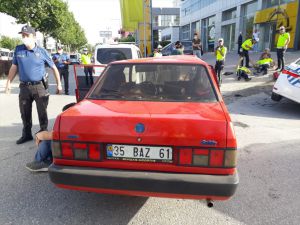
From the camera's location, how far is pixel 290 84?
6.31 m

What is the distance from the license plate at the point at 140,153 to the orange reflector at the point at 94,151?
9cm

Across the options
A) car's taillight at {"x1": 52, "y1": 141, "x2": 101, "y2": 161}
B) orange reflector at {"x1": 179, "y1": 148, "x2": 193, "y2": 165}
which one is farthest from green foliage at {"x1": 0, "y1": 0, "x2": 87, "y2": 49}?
orange reflector at {"x1": 179, "y1": 148, "x2": 193, "y2": 165}

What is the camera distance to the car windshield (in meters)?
2.84

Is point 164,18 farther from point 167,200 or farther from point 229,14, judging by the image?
point 167,200

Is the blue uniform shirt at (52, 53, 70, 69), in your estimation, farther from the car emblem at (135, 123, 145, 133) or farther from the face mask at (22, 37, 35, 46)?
the car emblem at (135, 123, 145, 133)

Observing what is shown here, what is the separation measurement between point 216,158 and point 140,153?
647 mm

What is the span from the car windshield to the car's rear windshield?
17.6 feet

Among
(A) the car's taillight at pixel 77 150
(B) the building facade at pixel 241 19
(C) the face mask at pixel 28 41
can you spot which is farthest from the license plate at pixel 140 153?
(B) the building facade at pixel 241 19

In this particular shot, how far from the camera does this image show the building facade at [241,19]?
58.3 ft

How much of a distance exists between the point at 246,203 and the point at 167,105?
137 centimetres

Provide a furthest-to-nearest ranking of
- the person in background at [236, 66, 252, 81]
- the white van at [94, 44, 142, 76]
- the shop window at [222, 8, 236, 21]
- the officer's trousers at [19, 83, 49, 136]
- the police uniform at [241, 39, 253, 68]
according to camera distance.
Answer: the shop window at [222, 8, 236, 21] < the police uniform at [241, 39, 253, 68] < the person in background at [236, 66, 252, 81] < the white van at [94, 44, 142, 76] < the officer's trousers at [19, 83, 49, 136]

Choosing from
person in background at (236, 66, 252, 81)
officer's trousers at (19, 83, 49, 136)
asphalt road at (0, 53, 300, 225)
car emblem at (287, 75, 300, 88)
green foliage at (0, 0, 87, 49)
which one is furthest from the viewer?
green foliage at (0, 0, 87, 49)

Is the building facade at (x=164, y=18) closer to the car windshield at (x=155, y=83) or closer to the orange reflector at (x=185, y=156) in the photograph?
the car windshield at (x=155, y=83)

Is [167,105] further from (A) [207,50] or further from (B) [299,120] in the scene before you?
(A) [207,50]
